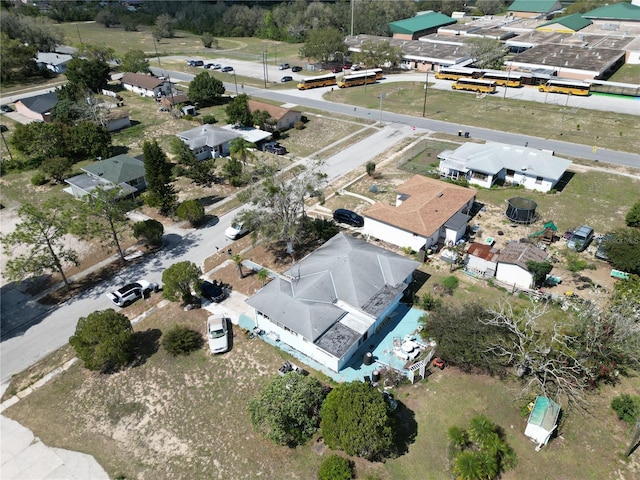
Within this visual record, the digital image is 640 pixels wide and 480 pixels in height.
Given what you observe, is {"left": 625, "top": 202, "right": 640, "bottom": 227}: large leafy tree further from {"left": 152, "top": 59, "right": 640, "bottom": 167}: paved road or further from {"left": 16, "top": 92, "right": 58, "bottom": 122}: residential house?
{"left": 16, "top": 92, "right": 58, "bottom": 122}: residential house

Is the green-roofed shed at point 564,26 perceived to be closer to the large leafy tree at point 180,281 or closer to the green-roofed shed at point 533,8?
the green-roofed shed at point 533,8

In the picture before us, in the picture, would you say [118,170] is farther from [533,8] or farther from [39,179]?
[533,8]

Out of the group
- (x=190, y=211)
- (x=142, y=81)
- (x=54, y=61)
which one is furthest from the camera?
(x=54, y=61)

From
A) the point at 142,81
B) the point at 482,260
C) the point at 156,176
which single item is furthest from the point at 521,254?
the point at 142,81

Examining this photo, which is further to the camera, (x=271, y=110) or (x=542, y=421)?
(x=271, y=110)

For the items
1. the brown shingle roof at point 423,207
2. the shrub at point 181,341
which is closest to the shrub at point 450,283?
the brown shingle roof at point 423,207

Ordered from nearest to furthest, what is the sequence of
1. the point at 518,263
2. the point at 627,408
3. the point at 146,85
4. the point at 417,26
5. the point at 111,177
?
the point at 627,408, the point at 518,263, the point at 111,177, the point at 146,85, the point at 417,26

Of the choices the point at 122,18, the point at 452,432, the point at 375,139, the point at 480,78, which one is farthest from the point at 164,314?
the point at 122,18
